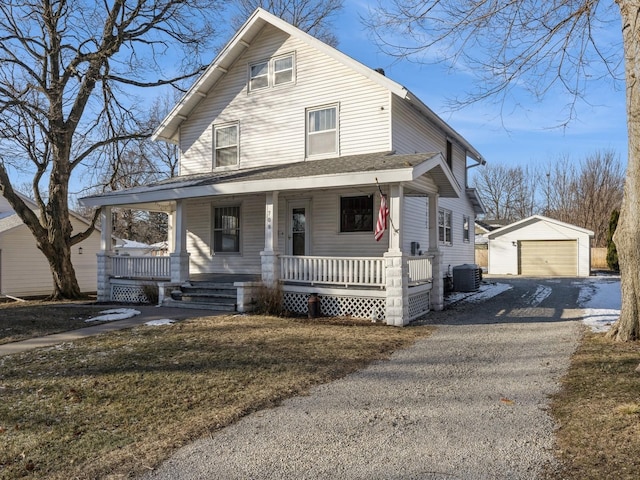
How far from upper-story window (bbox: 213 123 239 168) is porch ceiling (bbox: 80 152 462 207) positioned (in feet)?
4.09

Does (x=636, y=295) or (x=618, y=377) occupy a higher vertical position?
(x=636, y=295)

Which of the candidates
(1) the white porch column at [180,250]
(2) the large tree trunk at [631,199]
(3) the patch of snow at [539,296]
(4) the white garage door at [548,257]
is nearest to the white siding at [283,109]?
(1) the white porch column at [180,250]

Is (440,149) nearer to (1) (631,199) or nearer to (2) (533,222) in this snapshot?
(1) (631,199)

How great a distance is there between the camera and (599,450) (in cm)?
364

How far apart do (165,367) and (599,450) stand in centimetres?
493

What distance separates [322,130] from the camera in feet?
43.7

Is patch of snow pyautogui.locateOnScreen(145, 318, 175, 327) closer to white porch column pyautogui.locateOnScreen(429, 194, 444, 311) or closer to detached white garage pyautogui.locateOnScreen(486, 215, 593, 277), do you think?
white porch column pyautogui.locateOnScreen(429, 194, 444, 311)

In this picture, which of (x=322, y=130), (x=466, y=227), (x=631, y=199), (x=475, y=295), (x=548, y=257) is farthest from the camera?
(x=548, y=257)

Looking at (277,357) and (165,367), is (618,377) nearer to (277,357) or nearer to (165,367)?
(277,357)

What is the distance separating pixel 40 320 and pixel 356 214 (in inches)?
310

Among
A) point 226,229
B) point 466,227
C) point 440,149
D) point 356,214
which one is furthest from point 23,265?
point 466,227

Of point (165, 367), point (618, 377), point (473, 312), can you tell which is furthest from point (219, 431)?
point (473, 312)

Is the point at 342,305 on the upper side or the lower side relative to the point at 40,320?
upper

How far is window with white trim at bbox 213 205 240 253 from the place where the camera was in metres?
14.8
